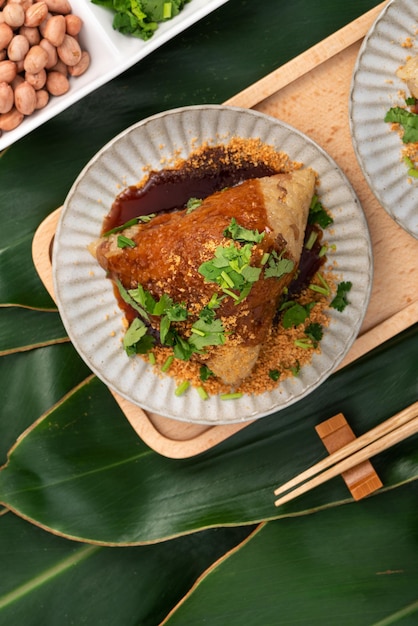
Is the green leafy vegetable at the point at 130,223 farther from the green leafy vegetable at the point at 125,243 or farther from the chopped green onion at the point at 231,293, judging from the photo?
the chopped green onion at the point at 231,293

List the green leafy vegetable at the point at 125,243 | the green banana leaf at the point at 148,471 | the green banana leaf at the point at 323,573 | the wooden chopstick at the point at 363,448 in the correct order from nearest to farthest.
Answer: the green leafy vegetable at the point at 125,243 → the wooden chopstick at the point at 363,448 → the green banana leaf at the point at 323,573 → the green banana leaf at the point at 148,471

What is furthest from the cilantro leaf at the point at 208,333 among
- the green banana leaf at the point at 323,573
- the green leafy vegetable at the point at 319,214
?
the green banana leaf at the point at 323,573

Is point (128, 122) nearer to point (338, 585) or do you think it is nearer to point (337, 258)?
point (337, 258)

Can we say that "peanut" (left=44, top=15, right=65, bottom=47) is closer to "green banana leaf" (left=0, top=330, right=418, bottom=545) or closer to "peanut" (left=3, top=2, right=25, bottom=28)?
"peanut" (left=3, top=2, right=25, bottom=28)

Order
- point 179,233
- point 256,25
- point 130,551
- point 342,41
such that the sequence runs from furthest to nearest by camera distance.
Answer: point 130,551
point 256,25
point 342,41
point 179,233

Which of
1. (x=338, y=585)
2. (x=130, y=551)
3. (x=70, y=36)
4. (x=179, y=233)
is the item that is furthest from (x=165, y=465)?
(x=70, y=36)

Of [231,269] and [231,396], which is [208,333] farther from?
[231,396]
